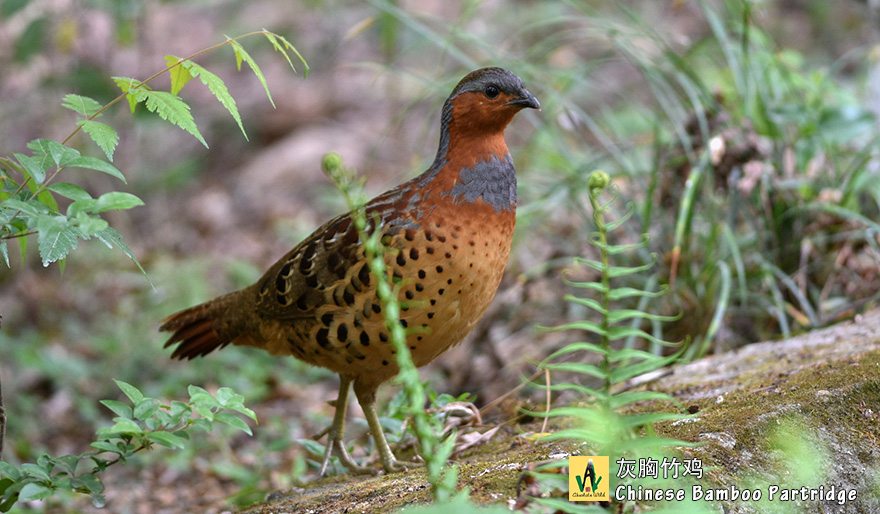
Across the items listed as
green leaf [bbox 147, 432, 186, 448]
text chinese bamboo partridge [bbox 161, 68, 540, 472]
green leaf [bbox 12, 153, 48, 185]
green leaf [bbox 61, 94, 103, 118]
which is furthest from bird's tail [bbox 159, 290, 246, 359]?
green leaf [bbox 12, 153, 48, 185]

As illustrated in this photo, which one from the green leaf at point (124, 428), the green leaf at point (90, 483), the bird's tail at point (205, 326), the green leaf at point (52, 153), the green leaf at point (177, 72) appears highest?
the green leaf at point (177, 72)

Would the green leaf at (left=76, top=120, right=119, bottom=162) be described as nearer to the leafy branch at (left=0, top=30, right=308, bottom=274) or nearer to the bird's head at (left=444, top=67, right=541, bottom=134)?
the leafy branch at (left=0, top=30, right=308, bottom=274)

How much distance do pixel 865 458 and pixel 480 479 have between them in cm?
116

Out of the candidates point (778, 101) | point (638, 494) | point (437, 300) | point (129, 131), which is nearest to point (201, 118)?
point (129, 131)

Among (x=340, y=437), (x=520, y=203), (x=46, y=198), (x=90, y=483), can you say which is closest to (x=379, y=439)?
(x=340, y=437)

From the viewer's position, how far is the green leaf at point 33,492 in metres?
2.27

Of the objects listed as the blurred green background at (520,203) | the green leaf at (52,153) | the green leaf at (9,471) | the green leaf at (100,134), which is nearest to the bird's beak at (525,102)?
the blurred green background at (520,203)

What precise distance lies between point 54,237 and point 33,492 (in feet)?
2.75

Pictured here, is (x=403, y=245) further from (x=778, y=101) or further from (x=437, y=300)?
(x=778, y=101)

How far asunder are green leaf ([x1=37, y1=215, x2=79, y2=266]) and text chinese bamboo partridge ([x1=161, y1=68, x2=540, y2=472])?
1105 mm

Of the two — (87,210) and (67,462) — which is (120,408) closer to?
(67,462)

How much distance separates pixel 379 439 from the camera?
10.3 ft

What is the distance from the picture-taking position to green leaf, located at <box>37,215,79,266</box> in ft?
6.41

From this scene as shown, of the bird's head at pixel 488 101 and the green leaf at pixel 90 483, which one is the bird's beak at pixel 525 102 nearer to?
the bird's head at pixel 488 101
